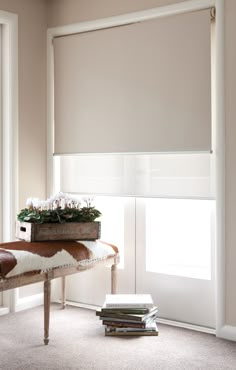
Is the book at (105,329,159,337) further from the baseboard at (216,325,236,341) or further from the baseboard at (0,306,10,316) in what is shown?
the baseboard at (0,306,10,316)

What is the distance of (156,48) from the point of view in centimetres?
367

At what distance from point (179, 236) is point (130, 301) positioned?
56 cm

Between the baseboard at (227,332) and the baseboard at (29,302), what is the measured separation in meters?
1.43

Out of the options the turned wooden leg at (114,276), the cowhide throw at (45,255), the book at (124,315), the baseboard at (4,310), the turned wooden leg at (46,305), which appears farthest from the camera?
the baseboard at (4,310)

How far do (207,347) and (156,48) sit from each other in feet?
6.29

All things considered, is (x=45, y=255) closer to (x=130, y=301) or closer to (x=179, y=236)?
(x=130, y=301)

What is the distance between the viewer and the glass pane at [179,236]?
142 inches

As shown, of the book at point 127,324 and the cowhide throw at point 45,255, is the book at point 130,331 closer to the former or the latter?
the book at point 127,324

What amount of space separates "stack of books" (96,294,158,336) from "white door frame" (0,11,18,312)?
88 cm

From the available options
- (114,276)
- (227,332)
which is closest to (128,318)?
(114,276)

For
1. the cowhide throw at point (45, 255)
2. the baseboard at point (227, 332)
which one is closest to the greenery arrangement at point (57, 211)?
the cowhide throw at point (45, 255)

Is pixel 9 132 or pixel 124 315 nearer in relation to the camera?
pixel 124 315

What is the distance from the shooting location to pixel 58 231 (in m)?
3.51

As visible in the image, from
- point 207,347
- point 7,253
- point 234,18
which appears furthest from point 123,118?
point 207,347
